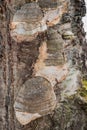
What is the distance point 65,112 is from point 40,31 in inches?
29.9

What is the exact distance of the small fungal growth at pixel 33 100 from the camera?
143 inches

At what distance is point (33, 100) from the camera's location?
362cm

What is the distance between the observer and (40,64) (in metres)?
3.90

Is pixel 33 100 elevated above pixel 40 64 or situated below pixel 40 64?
below

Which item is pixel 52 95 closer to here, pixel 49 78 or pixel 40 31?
pixel 49 78

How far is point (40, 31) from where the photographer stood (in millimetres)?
3854

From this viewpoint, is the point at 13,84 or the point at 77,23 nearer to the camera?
the point at 13,84

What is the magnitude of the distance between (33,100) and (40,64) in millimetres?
411

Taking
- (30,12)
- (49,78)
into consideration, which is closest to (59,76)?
(49,78)

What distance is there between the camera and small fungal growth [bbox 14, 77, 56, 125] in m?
3.63

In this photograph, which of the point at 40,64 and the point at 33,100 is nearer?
the point at 33,100

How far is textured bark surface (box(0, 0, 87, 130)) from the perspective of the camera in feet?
12.2

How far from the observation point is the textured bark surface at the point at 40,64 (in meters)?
3.72

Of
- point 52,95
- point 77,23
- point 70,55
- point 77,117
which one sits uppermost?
point 77,23
